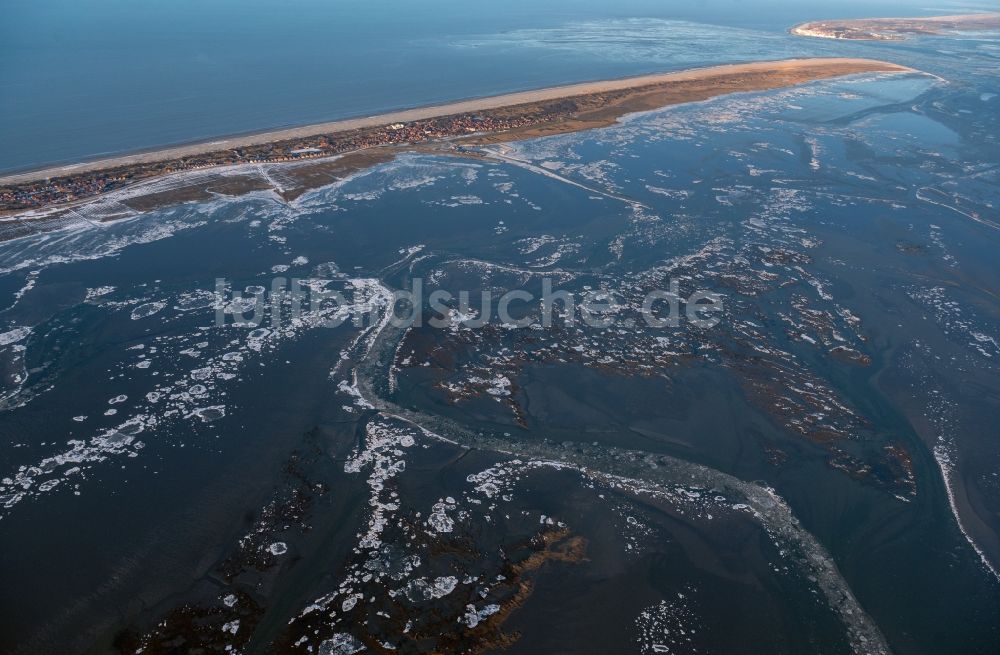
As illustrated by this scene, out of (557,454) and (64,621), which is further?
(557,454)

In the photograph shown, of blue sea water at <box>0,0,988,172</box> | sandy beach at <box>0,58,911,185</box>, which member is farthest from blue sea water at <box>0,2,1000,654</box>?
blue sea water at <box>0,0,988,172</box>

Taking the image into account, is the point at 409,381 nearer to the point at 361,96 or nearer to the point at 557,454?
the point at 557,454

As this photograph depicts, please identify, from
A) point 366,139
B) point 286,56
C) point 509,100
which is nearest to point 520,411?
point 366,139

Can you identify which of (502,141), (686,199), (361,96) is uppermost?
(361,96)

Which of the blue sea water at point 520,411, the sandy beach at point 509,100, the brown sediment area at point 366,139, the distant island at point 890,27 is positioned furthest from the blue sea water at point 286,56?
the blue sea water at point 520,411

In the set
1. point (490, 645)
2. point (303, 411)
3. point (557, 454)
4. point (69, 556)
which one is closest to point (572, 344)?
point (557, 454)

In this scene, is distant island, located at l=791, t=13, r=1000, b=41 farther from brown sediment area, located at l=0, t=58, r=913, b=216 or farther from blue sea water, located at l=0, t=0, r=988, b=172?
brown sediment area, located at l=0, t=58, r=913, b=216

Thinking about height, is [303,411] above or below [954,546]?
above

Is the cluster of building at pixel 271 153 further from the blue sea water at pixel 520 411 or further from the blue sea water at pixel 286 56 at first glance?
the blue sea water at pixel 286 56

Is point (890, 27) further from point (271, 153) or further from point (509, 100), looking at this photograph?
point (271, 153)
